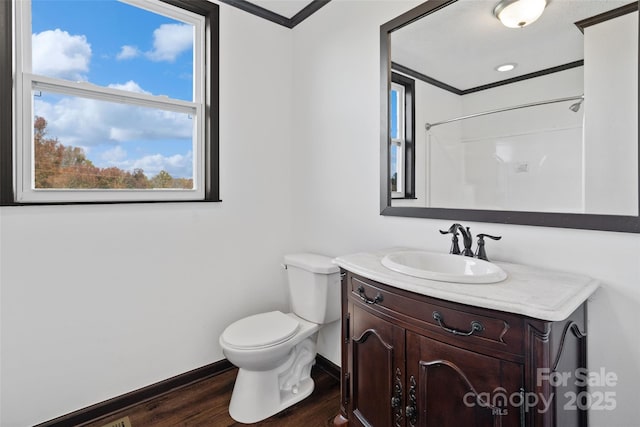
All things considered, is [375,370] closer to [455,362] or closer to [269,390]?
[455,362]

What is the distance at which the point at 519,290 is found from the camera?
0.94 m

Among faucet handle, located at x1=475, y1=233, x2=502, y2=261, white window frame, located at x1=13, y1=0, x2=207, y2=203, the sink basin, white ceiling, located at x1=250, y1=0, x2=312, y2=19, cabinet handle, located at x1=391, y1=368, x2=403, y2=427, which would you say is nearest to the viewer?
the sink basin

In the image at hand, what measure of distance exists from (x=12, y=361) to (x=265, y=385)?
119 cm

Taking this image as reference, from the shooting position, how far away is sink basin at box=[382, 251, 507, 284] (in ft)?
3.35

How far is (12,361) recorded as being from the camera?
1.50 metres

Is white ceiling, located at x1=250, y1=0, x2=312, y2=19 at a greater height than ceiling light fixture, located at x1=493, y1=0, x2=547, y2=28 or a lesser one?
greater

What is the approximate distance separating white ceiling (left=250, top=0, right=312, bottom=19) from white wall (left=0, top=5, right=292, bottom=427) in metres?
0.10

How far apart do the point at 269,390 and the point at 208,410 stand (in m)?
0.35

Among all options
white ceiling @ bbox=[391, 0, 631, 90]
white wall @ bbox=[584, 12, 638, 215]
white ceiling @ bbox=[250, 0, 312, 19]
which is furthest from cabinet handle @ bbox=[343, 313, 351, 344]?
white ceiling @ bbox=[250, 0, 312, 19]

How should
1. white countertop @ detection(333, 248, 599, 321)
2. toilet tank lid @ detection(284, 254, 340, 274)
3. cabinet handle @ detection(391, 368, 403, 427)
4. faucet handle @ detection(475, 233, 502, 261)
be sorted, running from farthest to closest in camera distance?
toilet tank lid @ detection(284, 254, 340, 274) → faucet handle @ detection(475, 233, 502, 261) → cabinet handle @ detection(391, 368, 403, 427) → white countertop @ detection(333, 248, 599, 321)

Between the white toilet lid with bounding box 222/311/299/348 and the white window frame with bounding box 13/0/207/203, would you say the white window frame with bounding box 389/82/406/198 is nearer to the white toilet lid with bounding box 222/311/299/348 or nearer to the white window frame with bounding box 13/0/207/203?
the white toilet lid with bounding box 222/311/299/348

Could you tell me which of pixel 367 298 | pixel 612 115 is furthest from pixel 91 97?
pixel 612 115

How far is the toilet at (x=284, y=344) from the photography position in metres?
1.66

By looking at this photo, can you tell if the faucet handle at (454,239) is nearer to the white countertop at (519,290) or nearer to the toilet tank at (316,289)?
the white countertop at (519,290)
